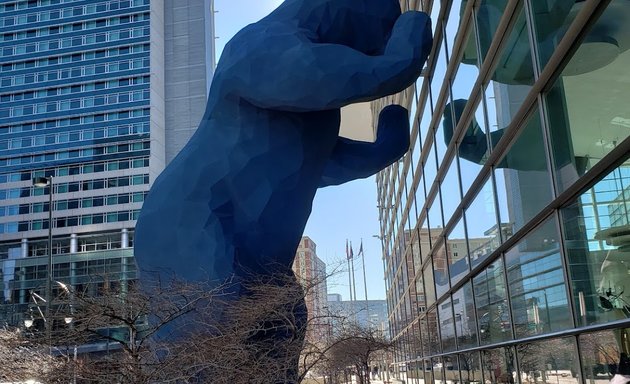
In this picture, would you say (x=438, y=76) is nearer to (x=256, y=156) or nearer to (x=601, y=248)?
(x=256, y=156)

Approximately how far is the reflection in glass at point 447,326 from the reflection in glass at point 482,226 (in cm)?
260

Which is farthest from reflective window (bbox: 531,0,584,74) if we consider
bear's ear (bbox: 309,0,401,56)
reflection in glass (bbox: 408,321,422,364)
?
reflection in glass (bbox: 408,321,422,364)

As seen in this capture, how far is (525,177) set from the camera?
20.6ft

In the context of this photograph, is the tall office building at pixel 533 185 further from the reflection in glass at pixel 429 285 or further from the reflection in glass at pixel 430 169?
the reflection in glass at pixel 429 285

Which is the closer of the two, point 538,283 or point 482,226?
point 538,283

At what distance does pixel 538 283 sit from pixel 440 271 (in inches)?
257

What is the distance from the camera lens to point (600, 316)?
463 centimetres

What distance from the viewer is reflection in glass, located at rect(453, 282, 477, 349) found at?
947 cm

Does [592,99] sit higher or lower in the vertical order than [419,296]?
higher

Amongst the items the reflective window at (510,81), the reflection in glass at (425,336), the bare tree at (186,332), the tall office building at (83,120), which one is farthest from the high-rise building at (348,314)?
the tall office building at (83,120)

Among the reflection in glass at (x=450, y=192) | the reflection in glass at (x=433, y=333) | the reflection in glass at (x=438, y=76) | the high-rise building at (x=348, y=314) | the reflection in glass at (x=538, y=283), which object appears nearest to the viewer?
the reflection in glass at (x=538, y=283)

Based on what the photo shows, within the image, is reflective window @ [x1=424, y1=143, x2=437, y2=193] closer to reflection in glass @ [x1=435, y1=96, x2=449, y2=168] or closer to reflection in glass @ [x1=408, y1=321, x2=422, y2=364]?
reflection in glass @ [x1=435, y1=96, x2=449, y2=168]

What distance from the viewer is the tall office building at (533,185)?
438 centimetres

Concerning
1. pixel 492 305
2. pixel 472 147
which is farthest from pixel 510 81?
pixel 492 305
